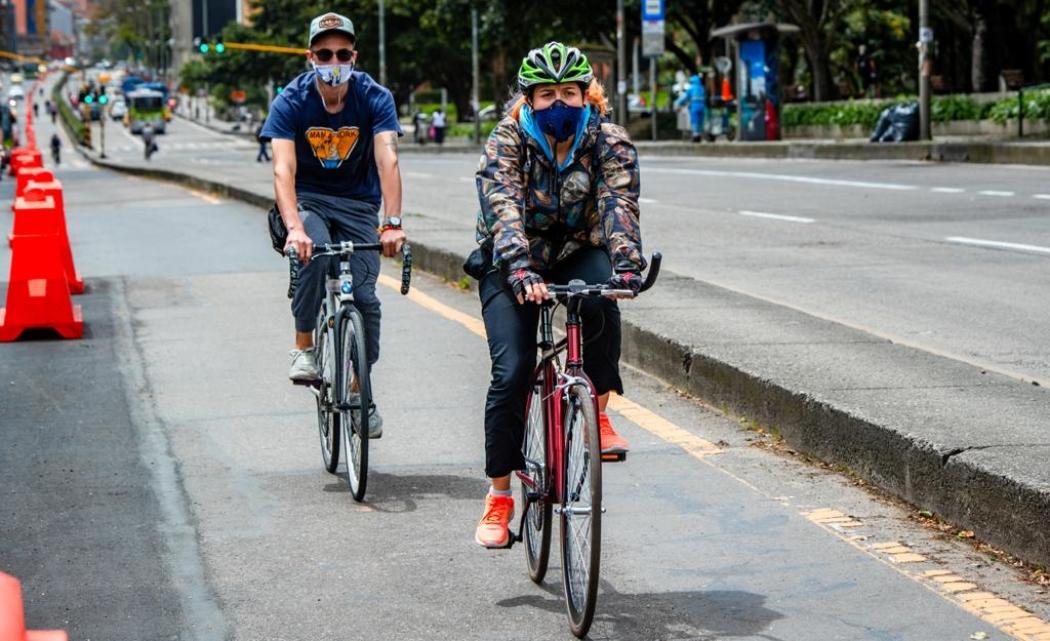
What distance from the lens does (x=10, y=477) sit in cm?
721

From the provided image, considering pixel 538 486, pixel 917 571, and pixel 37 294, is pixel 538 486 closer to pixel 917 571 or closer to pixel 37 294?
pixel 917 571

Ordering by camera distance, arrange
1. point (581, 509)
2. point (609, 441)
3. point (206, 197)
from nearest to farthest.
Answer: point (581, 509)
point (609, 441)
point (206, 197)

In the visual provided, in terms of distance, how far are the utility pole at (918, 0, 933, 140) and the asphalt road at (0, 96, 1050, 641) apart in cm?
2164

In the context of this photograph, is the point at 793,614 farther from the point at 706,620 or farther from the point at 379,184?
the point at 379,184

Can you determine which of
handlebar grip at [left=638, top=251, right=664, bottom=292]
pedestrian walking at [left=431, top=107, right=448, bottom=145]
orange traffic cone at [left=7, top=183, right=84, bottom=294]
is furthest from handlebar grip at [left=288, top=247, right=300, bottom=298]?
pedestrian walking at [left=431, top=107, right=448, bottom=145]

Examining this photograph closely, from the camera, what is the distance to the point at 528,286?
5.16 metres

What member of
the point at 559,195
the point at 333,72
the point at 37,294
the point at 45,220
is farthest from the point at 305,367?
the point at 45,220

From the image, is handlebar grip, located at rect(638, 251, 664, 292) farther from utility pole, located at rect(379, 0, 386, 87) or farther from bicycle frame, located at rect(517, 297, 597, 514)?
utility pole, located at rect(379, 0, 386, 87)

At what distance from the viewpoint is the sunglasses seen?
279 inches

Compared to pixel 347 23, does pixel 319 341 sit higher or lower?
lower

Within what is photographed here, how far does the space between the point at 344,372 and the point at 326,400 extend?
0.28m

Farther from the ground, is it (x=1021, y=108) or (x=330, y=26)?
(x=1021, y=108)

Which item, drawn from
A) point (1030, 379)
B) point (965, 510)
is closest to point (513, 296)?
point (965, 510)

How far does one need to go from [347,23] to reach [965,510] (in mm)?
3029
